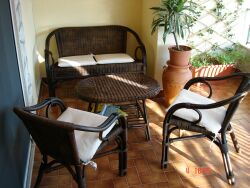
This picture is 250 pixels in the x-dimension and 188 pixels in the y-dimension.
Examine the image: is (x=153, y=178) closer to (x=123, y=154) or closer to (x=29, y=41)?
(x=123, y=154)

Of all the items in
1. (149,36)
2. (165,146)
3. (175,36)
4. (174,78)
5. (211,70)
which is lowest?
(165,146)

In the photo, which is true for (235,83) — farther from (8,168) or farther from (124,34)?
(8,168)

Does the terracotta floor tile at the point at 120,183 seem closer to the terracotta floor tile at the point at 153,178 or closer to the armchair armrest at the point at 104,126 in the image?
the terracotta floor tile at the point at 153,178

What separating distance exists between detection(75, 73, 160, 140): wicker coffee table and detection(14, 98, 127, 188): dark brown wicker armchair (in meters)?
0.35

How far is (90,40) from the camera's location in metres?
3.74

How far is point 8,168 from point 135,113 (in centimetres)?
169

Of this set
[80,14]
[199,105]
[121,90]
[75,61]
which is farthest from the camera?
[80,14]

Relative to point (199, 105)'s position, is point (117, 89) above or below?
below

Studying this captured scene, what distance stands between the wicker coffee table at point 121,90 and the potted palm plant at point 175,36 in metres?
0.49

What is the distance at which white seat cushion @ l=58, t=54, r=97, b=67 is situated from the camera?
3289 mm

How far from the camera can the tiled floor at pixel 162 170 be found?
2.07 m

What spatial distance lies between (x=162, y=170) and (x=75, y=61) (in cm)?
177

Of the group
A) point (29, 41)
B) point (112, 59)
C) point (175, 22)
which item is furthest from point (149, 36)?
point (29, 41)

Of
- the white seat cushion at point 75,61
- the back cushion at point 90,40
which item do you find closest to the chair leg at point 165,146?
the white seat cushion at point 75,61
